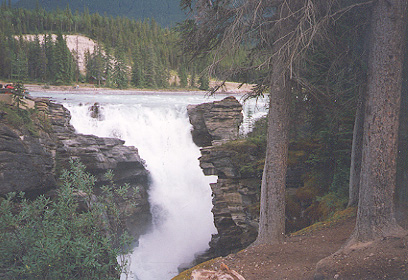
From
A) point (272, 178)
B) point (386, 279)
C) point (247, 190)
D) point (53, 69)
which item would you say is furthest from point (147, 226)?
point (53, 69)

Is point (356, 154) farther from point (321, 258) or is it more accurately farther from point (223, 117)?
point (223, 117)

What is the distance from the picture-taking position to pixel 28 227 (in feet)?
15.8

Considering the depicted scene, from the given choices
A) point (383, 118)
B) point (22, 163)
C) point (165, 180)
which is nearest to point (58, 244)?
point (383, 118)

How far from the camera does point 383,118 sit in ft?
16.8

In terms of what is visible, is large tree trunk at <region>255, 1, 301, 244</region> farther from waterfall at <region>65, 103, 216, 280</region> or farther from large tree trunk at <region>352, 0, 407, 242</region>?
waterfall at <region>65, 103, 216, 280</region>

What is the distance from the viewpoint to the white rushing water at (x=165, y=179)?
16969 millimetres

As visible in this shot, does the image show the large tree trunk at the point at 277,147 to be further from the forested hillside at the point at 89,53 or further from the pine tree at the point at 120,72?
the pine tree at the point at 120,72

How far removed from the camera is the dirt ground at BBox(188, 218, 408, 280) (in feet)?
15.0

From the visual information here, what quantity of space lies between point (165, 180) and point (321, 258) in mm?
16412

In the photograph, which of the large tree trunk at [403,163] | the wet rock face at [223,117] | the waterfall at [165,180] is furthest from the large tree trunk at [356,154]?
the wet rock face at [223,117]

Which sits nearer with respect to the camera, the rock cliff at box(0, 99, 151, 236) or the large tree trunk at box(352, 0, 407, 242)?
the large tree trunk at box(352, 0, 407, 242)

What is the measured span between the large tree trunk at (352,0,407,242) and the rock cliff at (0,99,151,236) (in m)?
9.61

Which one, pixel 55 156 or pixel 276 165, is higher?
pixel 276 165

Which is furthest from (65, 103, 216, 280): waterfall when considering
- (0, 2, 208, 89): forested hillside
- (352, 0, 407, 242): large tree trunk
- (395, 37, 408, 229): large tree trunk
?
(352, 0, 407, 242): large tree trunk
